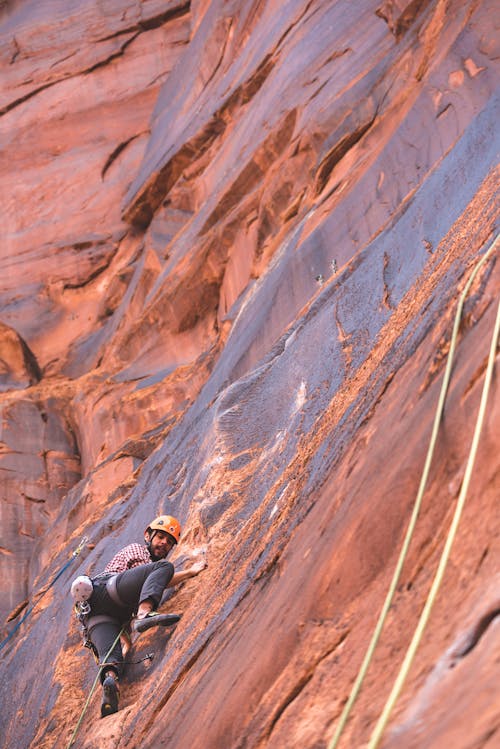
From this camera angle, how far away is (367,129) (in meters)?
12.2

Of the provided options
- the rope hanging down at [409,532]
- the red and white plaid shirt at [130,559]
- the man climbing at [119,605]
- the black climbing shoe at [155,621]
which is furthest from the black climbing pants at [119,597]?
the rope hanging down at [409,532]

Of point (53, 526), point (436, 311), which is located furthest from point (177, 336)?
point (436, 311)

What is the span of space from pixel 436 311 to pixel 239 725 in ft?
7.49

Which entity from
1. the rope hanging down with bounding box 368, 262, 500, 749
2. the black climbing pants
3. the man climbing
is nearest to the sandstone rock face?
the rope hanging down with bounding box 368, 262, 500, 749

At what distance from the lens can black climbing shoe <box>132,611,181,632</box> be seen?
680 centimetres

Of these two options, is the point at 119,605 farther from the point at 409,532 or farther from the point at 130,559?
the point at 409,532

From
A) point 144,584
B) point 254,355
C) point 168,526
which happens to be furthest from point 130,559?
point 254,355

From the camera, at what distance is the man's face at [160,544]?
26.2ft

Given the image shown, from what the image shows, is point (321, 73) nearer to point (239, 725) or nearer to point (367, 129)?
point (367, 129)

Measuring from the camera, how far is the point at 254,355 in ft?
35.5

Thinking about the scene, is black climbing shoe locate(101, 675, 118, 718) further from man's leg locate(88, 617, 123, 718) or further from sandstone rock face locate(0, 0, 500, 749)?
sandstone rock face locate(0, 0, 500, 749)

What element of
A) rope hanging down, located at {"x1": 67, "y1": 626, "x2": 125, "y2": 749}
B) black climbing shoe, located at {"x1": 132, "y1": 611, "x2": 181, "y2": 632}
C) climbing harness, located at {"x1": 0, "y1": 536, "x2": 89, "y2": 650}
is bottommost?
climbing harness, located at {"x1": 0, "y1": 536, "x2": 89, "y2": 650}

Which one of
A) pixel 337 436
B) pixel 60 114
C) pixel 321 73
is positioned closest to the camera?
pixel 337 436

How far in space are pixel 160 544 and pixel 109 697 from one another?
1544mm
